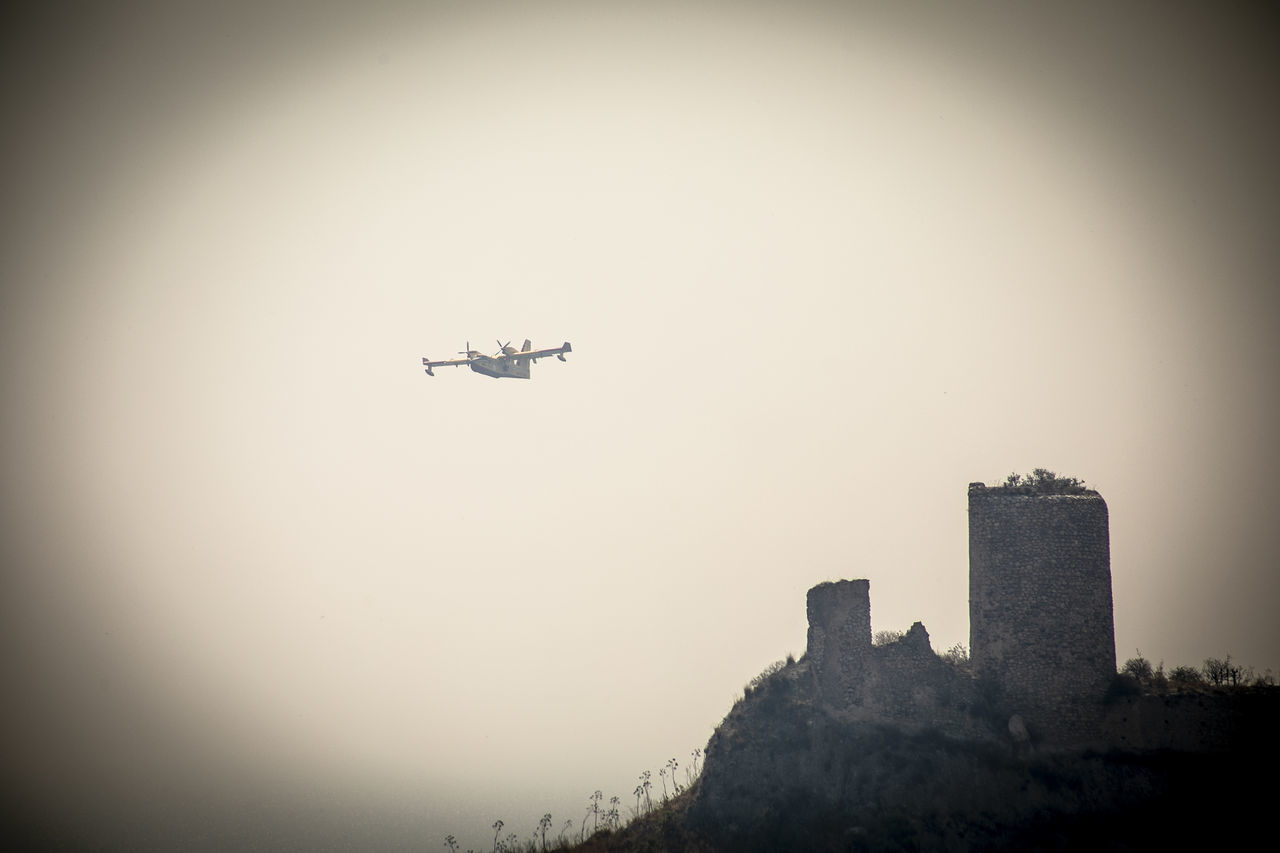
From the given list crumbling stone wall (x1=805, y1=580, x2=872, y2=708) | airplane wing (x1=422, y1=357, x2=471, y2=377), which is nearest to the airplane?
airplane wing (x1=422, y1=357, x2=471, y2=377)

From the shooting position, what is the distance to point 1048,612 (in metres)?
38.0

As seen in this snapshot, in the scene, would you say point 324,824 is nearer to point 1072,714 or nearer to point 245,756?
point 245,756

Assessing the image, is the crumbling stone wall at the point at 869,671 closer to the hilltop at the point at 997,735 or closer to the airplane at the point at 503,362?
the hilltop at the point at 997,735

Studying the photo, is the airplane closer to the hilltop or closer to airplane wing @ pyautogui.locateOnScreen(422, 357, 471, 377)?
airplane wing @ pyautogui.locateOnScreen(422, 357, 471, 377)

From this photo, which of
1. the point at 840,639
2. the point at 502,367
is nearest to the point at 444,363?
the point at 502,367

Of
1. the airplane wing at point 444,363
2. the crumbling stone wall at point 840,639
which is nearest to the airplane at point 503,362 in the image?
the airplane wing at point 444,363

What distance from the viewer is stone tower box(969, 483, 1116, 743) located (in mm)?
37656

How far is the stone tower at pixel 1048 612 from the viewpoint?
1483 inches

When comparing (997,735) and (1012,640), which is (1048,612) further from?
(997,735)

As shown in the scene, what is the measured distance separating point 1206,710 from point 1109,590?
4635mm

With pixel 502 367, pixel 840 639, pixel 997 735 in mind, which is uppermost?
pixel 502 367

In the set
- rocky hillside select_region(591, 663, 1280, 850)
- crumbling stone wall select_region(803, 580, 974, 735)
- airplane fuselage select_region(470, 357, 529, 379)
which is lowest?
rocky hillside select_region(591, 663, 1280, 850)

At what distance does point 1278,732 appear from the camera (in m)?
35.8

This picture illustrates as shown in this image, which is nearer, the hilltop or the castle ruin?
the hilltop
